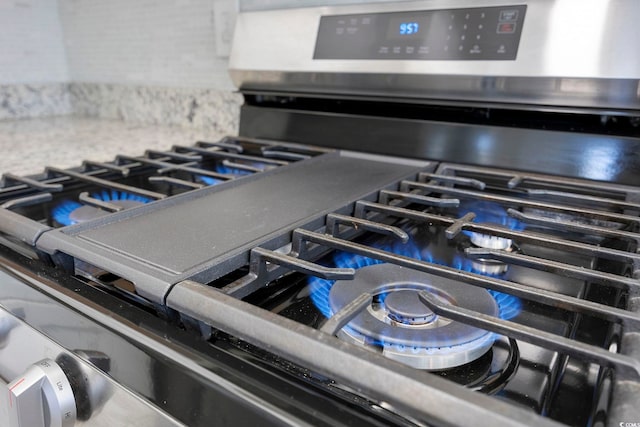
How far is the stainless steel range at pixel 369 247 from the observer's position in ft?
1.01

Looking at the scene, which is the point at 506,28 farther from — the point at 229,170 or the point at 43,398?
the point at 43,398

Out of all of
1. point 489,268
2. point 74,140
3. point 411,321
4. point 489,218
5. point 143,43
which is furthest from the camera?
point 143,43

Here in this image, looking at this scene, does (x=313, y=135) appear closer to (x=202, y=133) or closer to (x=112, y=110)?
(x=202, y=133)

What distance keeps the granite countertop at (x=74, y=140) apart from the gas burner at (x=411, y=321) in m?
0.69

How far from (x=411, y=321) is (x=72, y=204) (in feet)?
1.80

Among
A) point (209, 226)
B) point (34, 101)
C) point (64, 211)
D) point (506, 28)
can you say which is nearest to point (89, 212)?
point (64, 211)

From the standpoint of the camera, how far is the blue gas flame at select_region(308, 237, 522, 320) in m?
0.42

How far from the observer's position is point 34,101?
1.60 meters

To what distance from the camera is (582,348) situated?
0.91 ft

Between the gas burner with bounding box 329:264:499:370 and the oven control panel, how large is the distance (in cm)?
41

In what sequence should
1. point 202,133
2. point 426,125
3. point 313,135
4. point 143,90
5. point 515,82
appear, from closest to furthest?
point 515,82 → point 426,125 → point 313,135 → point 202,133 → point 143,90

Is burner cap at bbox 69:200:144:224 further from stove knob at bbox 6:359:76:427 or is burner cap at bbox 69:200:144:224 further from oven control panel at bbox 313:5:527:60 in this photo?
oven control panel at bbox 313:5:527:60

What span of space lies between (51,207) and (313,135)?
463 mm

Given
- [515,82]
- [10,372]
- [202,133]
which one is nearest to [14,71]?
[202,133]
